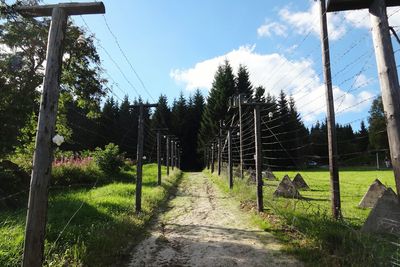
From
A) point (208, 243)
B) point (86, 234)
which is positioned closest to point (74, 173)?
point (86, 234)

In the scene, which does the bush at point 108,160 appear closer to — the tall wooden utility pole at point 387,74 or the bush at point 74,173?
the bush at point 74,173

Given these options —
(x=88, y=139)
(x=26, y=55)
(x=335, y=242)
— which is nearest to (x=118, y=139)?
(x=88, y=139)

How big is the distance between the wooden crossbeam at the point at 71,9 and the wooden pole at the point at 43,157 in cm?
17

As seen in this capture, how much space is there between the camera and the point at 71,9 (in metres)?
5.60

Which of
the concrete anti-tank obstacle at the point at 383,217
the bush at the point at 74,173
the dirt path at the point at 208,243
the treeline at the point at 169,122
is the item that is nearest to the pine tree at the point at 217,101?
the treeline at the point at 169,122

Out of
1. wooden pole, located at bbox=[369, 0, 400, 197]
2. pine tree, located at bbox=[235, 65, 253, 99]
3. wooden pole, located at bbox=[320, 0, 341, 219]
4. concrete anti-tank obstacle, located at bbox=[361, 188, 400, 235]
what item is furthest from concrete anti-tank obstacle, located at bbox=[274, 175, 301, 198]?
pine tree, located at bbox=[235, 65, 253, 99]

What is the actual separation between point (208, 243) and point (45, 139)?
3.70 m

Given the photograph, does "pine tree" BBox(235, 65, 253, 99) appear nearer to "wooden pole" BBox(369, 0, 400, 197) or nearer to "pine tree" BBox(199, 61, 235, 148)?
"pine tree" BBox(199, 61, 235, 148)

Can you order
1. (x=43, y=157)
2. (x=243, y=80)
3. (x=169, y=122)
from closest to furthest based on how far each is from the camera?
1. (x=43, y=157)
2. (x=243, y=80)
3. (x=169, y=122)

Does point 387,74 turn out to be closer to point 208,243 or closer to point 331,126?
point 208,243

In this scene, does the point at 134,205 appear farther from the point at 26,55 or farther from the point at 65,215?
the point at 26,55

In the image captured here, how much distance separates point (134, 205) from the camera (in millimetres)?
10828

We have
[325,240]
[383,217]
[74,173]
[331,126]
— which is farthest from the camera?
[74,173]

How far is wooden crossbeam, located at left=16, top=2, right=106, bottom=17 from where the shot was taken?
555 cm
